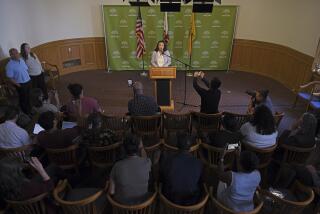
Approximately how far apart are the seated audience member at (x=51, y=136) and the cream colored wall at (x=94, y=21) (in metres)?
3.86

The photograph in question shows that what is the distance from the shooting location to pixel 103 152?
11.5 feet

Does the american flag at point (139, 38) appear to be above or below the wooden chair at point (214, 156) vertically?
above

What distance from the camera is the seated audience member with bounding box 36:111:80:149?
3.32 m

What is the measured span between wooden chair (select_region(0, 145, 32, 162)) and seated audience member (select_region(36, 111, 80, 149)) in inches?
6.2

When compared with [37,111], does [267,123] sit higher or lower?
higher

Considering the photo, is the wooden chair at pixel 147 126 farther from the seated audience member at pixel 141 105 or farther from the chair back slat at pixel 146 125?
the seated audience member at pixel 141 105

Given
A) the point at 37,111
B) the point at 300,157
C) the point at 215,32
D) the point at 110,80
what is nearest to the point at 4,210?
the point at 37,111

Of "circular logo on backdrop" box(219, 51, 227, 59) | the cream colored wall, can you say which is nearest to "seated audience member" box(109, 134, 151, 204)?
→ the cream colored wall

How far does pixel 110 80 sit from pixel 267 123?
5.64m

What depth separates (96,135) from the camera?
11.5 feet

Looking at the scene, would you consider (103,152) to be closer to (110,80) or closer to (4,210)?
(4,210)

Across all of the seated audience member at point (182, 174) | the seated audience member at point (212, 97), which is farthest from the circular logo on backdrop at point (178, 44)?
the seated audience member at point (182, 174)

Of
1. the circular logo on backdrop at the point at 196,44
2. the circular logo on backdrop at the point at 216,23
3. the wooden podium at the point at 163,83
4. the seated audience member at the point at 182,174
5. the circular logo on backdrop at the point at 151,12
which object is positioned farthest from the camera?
the circular logo on backdrop at the point at 196,44

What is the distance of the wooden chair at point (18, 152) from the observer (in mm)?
3221
